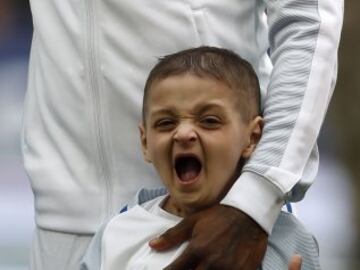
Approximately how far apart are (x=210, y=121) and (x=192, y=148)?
0.06 m

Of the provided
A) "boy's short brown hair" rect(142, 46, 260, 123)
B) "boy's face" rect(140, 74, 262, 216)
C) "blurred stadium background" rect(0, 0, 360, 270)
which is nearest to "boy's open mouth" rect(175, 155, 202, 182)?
"boy's face" rect(140, 74, 262, 216)

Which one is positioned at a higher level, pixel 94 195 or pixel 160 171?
pixel 160 171

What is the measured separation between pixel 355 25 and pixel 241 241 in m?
4.25

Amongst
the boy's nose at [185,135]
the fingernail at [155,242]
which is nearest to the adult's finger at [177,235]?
the fingernail at [155,242]

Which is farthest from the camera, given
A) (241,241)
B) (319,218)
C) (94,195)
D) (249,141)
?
(319,218)

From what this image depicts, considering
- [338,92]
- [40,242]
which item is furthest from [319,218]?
[40,242]

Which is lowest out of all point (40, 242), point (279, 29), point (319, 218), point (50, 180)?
point (319, 218)

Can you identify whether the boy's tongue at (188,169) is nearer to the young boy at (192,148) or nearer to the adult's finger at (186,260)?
the young boy at (192,148)

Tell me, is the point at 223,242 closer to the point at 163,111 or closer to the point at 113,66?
the point at 163,111

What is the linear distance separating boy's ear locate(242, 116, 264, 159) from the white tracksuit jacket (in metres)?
0.03

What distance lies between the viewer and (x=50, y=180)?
167 cm

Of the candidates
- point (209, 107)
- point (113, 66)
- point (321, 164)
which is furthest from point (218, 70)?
point (321, 164)

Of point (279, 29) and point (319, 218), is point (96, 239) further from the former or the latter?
point (319, 218)

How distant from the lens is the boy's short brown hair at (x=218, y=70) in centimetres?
151
